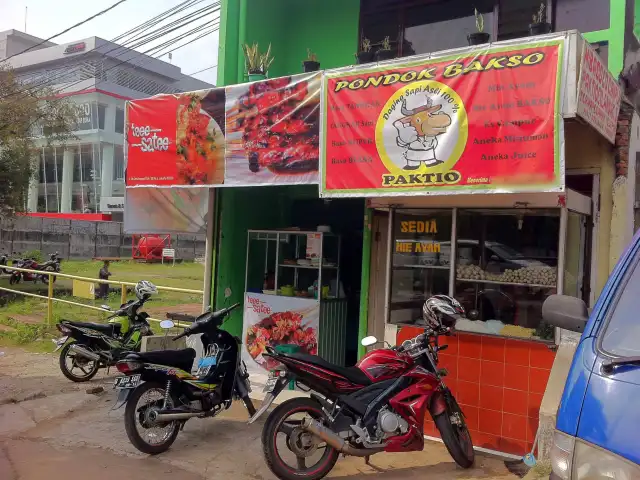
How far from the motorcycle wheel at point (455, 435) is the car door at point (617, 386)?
2.58 metres

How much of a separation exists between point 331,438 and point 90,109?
4296 centimetres

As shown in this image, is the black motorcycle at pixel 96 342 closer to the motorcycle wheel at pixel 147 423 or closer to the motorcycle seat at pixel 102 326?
the motorcycle seat at pixel 102 326

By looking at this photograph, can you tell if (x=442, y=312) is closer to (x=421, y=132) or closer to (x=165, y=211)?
(x=421, y=132)

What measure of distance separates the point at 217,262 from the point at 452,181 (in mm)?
4089

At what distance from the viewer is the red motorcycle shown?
14.5 ft

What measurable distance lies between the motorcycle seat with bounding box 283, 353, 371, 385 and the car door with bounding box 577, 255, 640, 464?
2407 mm

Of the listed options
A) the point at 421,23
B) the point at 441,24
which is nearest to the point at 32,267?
the point at 421,23

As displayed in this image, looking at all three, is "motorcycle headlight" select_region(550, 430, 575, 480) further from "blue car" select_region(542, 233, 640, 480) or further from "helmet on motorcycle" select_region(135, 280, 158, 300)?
"helmet on motorcycle" select_region(135, 280, 158, 300)

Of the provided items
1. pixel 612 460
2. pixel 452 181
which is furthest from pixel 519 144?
pixel 612 460

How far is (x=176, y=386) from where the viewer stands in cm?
530

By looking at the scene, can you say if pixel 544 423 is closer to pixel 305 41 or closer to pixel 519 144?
pixel 519 144

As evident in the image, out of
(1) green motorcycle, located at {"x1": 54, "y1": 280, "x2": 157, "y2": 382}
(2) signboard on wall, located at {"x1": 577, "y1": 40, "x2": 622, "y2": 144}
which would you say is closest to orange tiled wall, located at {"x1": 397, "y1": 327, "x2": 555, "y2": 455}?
(2) signboard on wall, located at {"x1": 577, "y1": 40, "x2": 622, "y2": 144}

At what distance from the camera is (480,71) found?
4.98 metres

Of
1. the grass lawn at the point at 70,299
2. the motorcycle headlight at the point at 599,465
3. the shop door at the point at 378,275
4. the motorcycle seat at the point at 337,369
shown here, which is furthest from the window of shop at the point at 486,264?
the grass lawn at the point at 70,299
